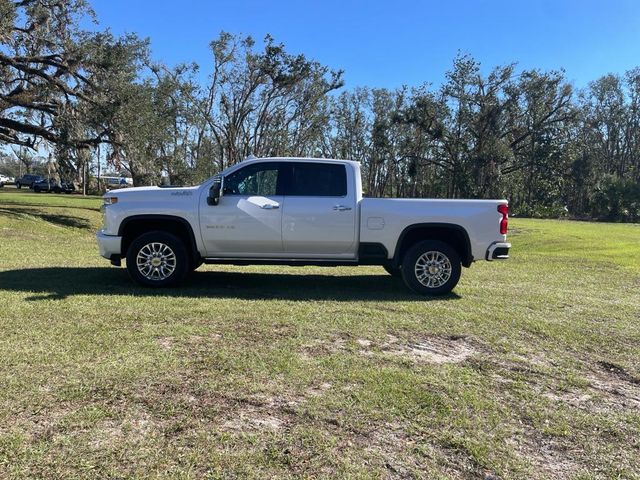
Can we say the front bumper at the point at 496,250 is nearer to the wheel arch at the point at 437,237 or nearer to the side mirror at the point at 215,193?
the wheel arch at the point at 437,237

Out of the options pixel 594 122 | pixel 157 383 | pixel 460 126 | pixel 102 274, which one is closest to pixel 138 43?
pixel 102 274

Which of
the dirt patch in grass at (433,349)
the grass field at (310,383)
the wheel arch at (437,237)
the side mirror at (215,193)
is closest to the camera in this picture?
the grass field at (310,383)

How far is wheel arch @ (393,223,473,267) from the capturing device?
A: 7.49 m

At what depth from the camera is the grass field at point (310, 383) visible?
9.73 feet

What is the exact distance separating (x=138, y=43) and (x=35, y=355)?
1681 cm

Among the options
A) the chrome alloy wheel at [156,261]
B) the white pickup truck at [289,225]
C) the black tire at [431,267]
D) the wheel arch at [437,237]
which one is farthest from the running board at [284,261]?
the black tire at [431,267]

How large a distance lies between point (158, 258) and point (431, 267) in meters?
4.02

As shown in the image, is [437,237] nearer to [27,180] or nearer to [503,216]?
[503,216]

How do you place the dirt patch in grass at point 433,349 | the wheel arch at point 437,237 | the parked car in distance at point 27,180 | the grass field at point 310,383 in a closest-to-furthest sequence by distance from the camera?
the grass field at point 310,383 → the dirt patch in grass at point 433,349 → the wheel arch at point 437,237 → the parked car in distance at point 27,180

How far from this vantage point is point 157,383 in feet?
12.7

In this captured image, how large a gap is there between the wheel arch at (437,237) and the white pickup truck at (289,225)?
17mm

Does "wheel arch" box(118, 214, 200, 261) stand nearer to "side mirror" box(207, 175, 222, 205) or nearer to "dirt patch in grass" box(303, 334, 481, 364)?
"side mirror" box(207, 175, 222, 205)

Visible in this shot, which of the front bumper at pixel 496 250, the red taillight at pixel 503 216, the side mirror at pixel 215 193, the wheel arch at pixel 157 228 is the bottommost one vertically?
the front bumper at pixel 496 250

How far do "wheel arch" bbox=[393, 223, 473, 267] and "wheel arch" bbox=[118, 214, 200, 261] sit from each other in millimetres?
3018
